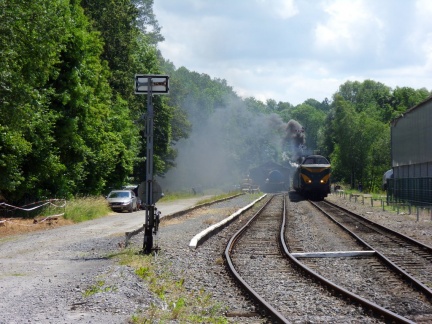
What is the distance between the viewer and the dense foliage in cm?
2569

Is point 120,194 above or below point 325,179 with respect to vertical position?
below

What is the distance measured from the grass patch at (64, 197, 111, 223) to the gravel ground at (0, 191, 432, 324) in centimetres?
950

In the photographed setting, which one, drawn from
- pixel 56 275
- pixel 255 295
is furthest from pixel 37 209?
pixel 255 295

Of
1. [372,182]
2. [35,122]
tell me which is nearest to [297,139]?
[372,182]

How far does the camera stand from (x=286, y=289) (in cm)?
1245

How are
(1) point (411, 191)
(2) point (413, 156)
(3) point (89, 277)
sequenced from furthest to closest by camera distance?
1. (2) point (413, 156)
2. (1) point (411, 191)
3. (3) point (89, 277)

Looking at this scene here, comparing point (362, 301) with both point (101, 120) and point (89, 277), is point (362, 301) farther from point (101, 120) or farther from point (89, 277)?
point (101, 120)

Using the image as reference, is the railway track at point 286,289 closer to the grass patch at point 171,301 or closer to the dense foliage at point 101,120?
the grass patch at point 171,301

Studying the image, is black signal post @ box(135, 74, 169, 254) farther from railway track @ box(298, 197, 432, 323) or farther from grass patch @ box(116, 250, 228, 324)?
railway track @ box(298, 197, 432, 323)

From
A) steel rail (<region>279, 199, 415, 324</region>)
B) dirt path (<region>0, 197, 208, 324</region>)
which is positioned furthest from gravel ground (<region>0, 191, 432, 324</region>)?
steel rail (<region>279, 199, 415, 324</region>)

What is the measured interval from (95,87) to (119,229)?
17.6 metres

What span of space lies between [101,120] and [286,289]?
113 feet

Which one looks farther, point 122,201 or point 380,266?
point 122,201

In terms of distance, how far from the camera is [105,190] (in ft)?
172
